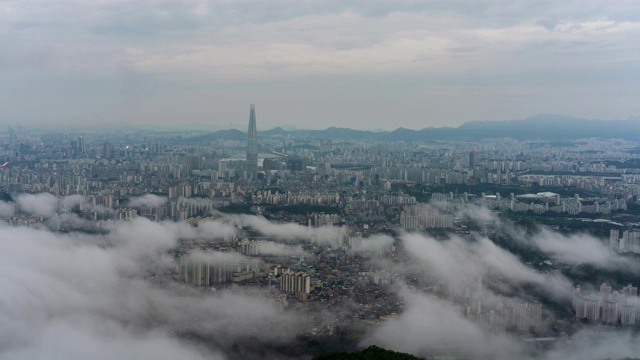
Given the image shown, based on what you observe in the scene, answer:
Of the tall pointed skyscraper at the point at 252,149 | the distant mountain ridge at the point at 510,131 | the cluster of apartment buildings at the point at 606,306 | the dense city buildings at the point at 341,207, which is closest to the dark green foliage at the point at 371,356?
the dense city buildings at the point at 341,207

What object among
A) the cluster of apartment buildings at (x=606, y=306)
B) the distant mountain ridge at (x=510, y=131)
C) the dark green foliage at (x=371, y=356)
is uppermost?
the distant mountain ridge at (x=510, y=131)

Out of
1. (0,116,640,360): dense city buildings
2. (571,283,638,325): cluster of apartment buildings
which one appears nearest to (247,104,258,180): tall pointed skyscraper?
(0,116,640,360): dense city buildings

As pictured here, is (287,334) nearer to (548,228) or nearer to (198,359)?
(198,359)

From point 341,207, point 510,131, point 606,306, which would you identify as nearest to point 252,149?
point 341,207

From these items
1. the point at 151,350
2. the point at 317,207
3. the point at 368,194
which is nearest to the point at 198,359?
the point at 151,350

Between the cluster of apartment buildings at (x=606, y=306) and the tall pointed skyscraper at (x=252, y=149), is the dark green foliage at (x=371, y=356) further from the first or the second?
the tall pointed skyscraper at (x=252, y=149)

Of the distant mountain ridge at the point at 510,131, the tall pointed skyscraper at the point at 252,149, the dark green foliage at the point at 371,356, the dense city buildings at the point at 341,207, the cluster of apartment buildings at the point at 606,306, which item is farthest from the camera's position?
the distant mountain ridge at the point at 510,131

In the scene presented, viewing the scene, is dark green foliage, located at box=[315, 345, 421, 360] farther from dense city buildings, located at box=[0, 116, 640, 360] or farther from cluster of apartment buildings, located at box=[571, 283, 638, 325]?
cluster of apartment buildings, located at box=[571, 283, 638, 325]
